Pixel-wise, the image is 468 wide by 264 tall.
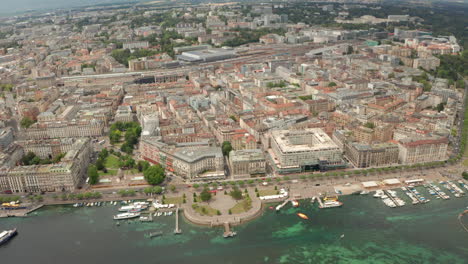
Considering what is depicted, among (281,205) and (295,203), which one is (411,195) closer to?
(295,203)

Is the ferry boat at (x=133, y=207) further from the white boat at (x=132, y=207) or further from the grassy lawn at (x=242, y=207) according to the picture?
the grassy lawn at (x=242, y=207)

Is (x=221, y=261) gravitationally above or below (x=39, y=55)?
below

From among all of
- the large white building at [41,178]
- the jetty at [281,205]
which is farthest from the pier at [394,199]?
the large white building at [41,178]

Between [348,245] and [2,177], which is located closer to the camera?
[348,245]

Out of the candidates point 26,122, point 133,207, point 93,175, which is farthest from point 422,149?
point 26,122

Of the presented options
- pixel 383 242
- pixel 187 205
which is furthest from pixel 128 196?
pixel 383 242

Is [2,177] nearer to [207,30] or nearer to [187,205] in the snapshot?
[187,205]

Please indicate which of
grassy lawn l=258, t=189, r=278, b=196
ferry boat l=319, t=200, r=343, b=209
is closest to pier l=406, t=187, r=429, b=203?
ferry boat l=319, t=200, r=343, b=209
